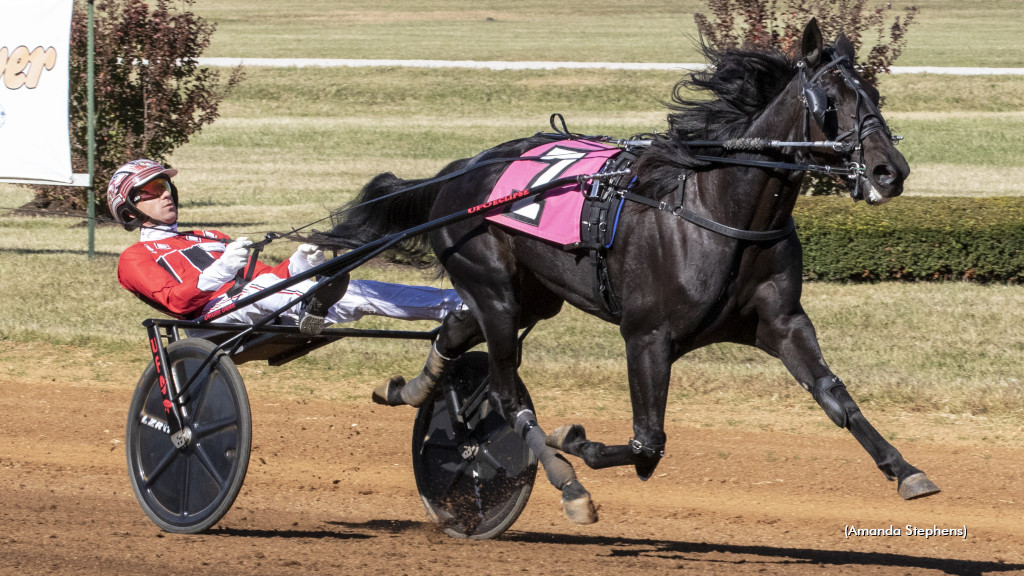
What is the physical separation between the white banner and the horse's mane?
7.52 meters

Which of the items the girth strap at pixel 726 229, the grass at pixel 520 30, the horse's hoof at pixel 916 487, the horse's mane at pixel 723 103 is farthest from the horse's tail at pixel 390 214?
the grass at pixel 520 30

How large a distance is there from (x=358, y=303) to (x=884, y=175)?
2241mm

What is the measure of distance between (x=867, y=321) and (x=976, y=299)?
1228 millimetres

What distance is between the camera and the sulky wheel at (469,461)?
→ 469 centimetres

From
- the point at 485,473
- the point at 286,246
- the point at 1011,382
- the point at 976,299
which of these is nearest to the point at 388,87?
the point at 286,246

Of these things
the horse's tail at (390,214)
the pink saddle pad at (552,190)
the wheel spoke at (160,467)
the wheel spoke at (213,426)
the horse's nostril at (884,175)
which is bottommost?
the wheel spoke at (160,467)

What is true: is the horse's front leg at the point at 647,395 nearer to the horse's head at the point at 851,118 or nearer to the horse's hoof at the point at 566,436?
the horse's hoof at the point at 566,436

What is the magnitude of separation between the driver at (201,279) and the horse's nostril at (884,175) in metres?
1.93

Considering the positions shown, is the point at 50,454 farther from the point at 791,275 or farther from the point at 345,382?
the point at 791,275

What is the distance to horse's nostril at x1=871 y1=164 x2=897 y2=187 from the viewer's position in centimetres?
342

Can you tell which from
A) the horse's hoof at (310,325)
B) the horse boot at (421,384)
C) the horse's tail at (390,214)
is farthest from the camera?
the horse's tail at (390,214)

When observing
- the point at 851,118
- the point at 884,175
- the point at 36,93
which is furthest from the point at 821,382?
the point at 36,93

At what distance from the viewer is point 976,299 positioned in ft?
30.6

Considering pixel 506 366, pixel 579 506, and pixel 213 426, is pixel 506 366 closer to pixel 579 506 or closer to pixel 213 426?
pixel 579 506
